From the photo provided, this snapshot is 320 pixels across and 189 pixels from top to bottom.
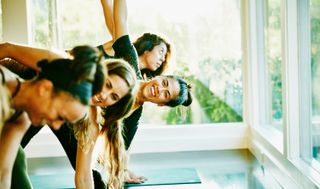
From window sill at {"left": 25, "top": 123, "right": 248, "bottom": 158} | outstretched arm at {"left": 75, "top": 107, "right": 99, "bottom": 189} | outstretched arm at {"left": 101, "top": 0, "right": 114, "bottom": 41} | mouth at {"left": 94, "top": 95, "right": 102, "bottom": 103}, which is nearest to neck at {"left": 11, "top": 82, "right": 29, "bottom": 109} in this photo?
mouth at {"left": 94, "top": 95, "right": 102, "bottom": 103}

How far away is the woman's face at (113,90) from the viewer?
78.4 inches

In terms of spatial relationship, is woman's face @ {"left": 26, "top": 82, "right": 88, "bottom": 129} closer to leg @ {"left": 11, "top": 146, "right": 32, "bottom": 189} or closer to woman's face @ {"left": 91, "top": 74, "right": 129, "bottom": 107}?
woman's face @ {"left": 91, "top": 74, "right": 129, "bottom": 107}

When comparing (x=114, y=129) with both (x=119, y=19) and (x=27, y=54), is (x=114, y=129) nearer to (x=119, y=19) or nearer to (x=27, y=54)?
(x=27, y=54)

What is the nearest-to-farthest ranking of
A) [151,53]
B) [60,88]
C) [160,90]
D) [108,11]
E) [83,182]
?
[60,88]
[83,182]
[160,90]
[108,11]
[151,53]

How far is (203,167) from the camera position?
427 centimetres

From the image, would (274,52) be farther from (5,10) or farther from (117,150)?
(5,10)

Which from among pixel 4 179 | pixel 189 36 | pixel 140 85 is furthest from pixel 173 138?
pixel 4 179

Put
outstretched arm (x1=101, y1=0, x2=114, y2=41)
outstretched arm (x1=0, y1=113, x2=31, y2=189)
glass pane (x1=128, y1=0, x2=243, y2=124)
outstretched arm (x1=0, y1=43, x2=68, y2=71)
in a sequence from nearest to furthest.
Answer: outstretched arm (x1=0, y1=113, x2=31, y2=189) < outstretched arm (x1=0, y1=43, x2=68, y2=71) < outstretched arm (x1=101, y1=0, x2=114, y2=41) < glass pane (x1=128, y1=0, x2=243, y2=124)

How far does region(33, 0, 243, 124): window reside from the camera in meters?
5.12

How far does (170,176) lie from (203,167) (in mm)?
483

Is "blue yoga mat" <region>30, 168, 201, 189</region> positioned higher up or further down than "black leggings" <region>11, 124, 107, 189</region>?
further down

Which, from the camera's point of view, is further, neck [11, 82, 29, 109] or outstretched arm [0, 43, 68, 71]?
outstretched arm [0, 43, 68, 71]

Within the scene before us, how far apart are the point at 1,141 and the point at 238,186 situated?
221cm

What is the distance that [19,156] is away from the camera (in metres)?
2.13
